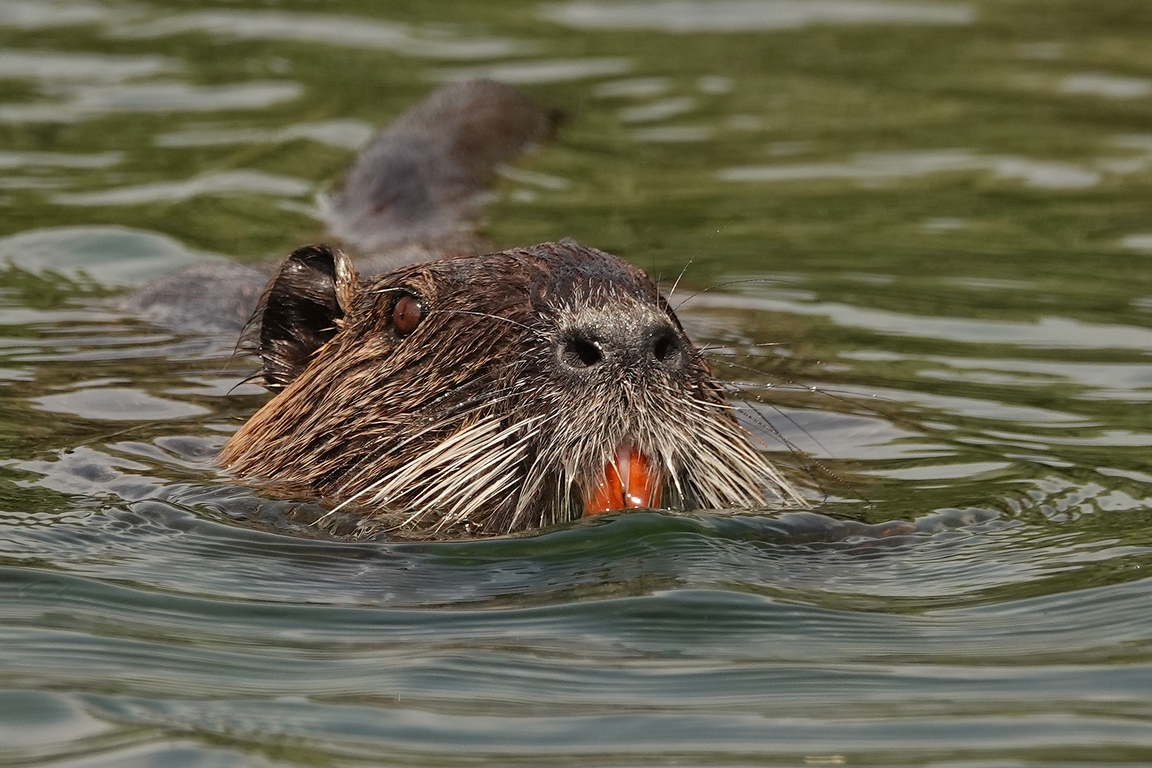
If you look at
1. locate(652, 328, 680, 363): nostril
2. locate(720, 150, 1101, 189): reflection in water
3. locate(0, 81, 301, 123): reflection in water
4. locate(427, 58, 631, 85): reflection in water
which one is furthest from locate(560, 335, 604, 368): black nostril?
locate(427, 58, 631, 85): reflection in water

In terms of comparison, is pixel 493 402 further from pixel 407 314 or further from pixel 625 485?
pixel 407 314

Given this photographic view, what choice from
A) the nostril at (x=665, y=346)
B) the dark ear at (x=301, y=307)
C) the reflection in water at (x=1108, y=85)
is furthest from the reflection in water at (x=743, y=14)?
the nostril at (x=665, y=346)

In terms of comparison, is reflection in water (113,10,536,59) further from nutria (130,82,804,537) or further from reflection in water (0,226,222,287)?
nutria (130,82,804,537)

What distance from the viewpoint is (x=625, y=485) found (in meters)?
4.89

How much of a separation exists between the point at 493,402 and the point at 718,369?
2.54 meters

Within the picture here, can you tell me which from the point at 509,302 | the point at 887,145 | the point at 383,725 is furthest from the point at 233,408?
the point at 887,145

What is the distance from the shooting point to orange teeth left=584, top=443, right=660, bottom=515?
4844 millimetres

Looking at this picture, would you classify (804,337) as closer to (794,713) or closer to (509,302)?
(509,302)

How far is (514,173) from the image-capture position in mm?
10414

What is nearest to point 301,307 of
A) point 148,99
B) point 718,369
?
point 718,369

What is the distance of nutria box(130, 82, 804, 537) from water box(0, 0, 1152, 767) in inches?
6.0

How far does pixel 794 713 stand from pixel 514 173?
677 centimetres

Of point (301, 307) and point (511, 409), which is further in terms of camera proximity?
point (301, 307)

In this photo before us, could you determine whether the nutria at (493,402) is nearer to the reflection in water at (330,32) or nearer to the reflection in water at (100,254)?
the reflection in water at (100,254)
